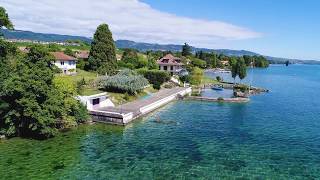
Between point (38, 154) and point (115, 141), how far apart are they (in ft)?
35.8

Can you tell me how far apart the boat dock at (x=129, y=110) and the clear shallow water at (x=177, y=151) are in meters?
1.77

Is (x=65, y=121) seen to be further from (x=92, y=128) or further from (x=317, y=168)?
(x=317, y=168)

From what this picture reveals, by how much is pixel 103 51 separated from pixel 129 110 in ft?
127

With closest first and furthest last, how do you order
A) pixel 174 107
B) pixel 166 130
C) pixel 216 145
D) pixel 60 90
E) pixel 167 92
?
pixel 216 145 → pixel 60 90 → pixel 166 130 → pixel 174 107 → pixel 167 92

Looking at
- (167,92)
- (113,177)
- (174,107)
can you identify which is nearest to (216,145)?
(113,177)

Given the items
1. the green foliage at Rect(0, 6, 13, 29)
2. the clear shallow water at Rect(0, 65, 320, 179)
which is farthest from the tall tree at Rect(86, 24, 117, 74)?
the green foliage at Rect(0, 6, 13, 29)

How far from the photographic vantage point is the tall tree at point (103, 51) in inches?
3925

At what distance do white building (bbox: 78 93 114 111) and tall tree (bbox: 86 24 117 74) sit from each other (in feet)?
101

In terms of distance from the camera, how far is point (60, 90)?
172 ft

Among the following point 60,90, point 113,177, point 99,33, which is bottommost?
point 113,177

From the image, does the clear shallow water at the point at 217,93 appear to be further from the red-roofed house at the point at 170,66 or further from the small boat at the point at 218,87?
the red-roofed house at the point at 170,66

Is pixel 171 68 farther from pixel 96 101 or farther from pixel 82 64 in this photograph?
pixel 96 101

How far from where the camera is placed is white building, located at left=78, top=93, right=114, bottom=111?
62088 mm

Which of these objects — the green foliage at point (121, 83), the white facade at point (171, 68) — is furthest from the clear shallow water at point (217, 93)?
the green foliage at point (121, 83)
